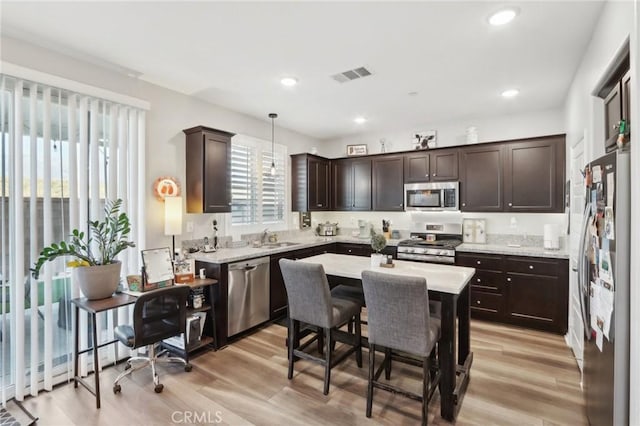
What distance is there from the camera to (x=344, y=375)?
9.17ft

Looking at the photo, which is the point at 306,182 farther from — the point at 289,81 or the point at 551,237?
the point at 551,237

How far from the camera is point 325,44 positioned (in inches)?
99.9

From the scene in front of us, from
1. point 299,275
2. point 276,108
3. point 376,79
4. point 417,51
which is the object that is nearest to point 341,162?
point 276,108

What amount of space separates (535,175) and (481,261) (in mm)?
1327

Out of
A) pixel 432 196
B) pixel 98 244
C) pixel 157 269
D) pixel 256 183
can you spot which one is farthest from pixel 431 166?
pixel 98 244

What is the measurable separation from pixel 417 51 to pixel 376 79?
65cm

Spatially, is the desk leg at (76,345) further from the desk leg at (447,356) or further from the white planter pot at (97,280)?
the desk leg at (447,356)

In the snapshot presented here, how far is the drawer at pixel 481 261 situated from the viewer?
3.96 meters

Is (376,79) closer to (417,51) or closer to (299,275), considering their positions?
(417,51)

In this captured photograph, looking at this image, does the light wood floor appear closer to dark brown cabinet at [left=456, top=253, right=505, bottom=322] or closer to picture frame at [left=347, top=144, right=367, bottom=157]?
dark brown cabinet at [left=456, top=253, right=505, bottom=322]

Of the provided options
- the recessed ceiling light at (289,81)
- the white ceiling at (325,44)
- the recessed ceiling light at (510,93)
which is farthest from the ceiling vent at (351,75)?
the recessed ceiling light at (510,93)

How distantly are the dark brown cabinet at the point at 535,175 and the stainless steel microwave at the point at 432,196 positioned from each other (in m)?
0.67

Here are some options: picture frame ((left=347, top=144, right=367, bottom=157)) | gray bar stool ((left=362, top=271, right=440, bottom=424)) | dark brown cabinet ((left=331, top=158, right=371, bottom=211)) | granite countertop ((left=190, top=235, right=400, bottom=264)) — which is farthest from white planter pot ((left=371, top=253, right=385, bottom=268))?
picture frame ((left=347, top=144, right=367, bottom=157))

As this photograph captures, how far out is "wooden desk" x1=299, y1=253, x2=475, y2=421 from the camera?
2201 mm
